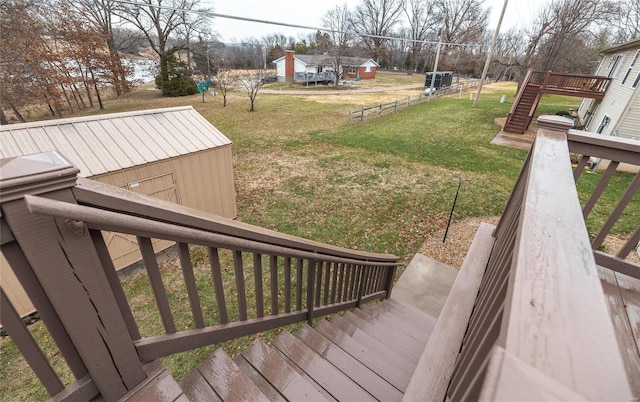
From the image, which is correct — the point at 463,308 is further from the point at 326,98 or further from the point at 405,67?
the point at 405,67

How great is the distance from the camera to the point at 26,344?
0.98 m

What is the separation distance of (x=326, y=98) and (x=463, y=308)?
85.5 ft

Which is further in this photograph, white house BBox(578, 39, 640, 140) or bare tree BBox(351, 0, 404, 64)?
bare tree BBox(351, 0, 404, 64)

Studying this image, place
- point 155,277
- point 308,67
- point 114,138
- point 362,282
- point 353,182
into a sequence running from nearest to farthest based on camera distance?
point 155,277
point 362,282
point 114,138
point 353,182
point 308,67

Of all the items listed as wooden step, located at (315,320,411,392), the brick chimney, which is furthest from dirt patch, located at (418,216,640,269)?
the brick chimney

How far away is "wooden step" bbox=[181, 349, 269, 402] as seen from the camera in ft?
5.18

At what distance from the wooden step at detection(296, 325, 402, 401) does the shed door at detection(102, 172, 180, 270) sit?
15.4ft

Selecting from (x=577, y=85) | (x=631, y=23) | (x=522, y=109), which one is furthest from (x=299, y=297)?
(x=631, y=23)

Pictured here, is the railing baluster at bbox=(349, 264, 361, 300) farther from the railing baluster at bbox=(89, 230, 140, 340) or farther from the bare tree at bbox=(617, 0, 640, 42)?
the bare tree at bbox=(617, 0, 640, 42)

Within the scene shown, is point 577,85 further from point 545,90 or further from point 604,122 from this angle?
point 604,122

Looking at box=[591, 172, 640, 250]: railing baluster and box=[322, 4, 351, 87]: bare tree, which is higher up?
box=[322, 4, 351, 87]: bare tree

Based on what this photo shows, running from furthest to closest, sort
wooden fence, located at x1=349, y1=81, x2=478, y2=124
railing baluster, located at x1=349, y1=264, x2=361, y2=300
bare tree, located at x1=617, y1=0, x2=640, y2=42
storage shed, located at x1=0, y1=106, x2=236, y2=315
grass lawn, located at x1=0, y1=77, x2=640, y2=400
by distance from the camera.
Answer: bare tree, located at x1=617, y1=0, x2=640, y2=42 → wooden fence, located at x1=349, y1=81, x2=478, y2=124 → grass lawn, located at x1=0, y1=77, x2=640, y2=400 → storage shed, located at x1=0, y1=106, x2=236, y2=315 → railing baluster, located at x1=349, y1=264, x2=361, y2=300

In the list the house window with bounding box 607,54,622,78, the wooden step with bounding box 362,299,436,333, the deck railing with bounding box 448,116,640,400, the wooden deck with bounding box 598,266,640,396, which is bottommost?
the wooden step with bounding box 362,299,436,333

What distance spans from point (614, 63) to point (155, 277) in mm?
22985
